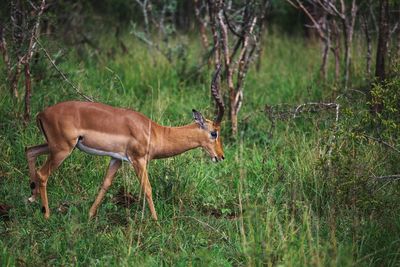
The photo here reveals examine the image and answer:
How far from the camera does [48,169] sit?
5.17m

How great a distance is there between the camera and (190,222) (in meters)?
5.11

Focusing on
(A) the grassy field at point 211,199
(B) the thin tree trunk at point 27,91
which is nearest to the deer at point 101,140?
(A) the grassy field at point 211,199

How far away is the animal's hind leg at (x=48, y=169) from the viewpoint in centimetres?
513

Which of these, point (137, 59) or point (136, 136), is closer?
point (136, 136)

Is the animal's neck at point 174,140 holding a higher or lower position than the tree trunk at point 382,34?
lower

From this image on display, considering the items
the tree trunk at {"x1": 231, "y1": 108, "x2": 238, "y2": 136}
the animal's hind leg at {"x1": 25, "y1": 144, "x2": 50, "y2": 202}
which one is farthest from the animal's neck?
the tree trunk at {"x1": 231, "y1": 108, "x2": 238, "y2": 136}

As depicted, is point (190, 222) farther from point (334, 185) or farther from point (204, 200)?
point (334, 185)

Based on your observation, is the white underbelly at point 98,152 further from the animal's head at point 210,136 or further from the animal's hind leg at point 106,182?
the animal's head at point 210,136

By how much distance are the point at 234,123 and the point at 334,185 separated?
1.99 metres

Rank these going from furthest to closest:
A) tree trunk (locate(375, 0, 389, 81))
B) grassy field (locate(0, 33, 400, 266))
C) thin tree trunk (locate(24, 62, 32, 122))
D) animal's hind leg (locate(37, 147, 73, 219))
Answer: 1. tree trunk (locate(375, 0, 389, 81))
2. thin tree trunk (locate(24, 62, 32, 122))
3. animal's hind leg (locate(37, 147, 73, 219))
4. grassy field (locate(0, 33, 400, 266))

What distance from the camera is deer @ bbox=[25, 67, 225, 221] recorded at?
5137 mm

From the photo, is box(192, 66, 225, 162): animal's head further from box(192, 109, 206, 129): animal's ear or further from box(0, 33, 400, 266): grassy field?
box(0, 33, 400, 266): grassy field

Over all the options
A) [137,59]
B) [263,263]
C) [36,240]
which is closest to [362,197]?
[263,263]

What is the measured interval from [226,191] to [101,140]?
4.16ft
